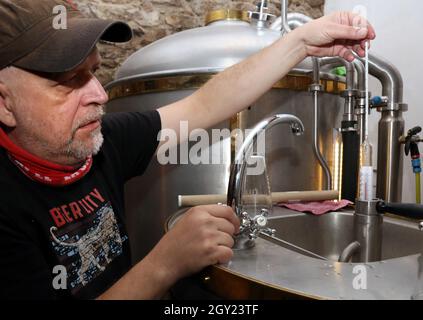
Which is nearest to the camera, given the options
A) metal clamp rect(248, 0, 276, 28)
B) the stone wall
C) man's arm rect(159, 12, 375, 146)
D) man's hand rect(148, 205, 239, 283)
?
man's hand rect(148, 205, 239, 283)

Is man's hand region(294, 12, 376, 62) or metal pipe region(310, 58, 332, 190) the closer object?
man's hand region(294, 12, 376, 62)

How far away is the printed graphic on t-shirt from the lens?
66cm

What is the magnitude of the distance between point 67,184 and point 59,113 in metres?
0.15

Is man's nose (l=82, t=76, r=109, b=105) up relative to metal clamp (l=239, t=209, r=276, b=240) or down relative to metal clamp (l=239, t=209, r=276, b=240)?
up

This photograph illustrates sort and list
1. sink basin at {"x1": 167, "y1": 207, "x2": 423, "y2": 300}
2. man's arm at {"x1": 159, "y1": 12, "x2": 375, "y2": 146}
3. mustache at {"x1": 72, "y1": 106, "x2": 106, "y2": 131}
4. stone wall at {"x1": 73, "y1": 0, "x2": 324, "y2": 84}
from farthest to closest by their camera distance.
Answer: stone wall at {"x1": 73, "y1": 0, "x2": 324, "y2": 84}, man's arm at {"x1": 159, "y1": 12, "x2": 375, "y2": 146}, mustache at {"x1": 72, "y1": 106, "x2": 106, "y2": 131}, sink basin at {"x1": 167, "y1": 207, "x2": 423, "y2": 300}

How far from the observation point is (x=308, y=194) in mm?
962

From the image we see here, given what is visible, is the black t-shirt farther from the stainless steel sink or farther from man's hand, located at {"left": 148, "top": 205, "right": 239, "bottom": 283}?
the stainless steel sink

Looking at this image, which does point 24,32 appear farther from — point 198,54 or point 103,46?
point 103,46

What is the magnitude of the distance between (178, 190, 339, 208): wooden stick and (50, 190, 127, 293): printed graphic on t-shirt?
0.59 feet

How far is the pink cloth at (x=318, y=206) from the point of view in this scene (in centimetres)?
91

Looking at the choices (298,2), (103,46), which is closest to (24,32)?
(103,46)
